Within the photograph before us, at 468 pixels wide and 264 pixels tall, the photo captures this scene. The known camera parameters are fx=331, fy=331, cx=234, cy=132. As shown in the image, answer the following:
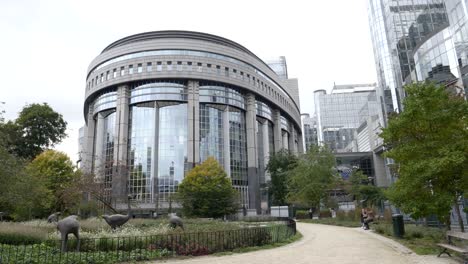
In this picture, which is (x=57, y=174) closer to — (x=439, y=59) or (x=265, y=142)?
(x=265, y=142)

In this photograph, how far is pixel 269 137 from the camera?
71875mm

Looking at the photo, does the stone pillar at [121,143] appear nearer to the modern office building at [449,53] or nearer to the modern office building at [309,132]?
the modern office building at [449,53]

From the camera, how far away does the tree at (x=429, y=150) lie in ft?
41.9

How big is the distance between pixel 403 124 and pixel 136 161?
48.3 metres

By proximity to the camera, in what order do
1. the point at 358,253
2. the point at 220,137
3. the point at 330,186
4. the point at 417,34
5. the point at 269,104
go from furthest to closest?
the point at 269,104 → the point at 220,137 → the point at 417,34 → the point at 330,186 → the point at 358,253

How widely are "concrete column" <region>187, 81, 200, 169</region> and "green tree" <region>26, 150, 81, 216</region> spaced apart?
1842cm

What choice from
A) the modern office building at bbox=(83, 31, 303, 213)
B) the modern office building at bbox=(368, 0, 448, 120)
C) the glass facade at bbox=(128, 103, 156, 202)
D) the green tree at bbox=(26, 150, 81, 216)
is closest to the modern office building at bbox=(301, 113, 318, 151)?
the modern office building at bbox=(368, 0, 448, 120)

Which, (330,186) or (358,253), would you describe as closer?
(358,253)

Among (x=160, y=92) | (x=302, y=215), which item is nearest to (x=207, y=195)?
(x=302, y=215)

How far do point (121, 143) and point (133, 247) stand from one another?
4624cm

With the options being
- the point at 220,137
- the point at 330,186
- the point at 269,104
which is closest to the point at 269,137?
the point at 269,104

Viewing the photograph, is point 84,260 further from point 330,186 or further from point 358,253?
point 330,186

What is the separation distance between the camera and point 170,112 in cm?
5828

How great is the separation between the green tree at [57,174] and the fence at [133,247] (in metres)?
26.4
